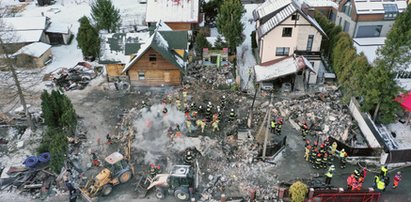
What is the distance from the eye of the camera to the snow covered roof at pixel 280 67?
29.1 meters

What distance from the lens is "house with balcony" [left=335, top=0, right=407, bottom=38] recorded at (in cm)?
3734

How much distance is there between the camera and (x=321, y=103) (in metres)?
27.7

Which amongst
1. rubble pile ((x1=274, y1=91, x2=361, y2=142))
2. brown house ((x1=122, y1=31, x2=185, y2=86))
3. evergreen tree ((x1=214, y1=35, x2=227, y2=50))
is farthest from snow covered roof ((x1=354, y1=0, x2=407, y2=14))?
brown house ((x1=122, y1=31, x2=185, y2=86))

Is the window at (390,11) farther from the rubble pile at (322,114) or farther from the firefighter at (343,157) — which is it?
the firefighter at (343,157)

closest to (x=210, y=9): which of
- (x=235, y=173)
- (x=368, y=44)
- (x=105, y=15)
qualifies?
(x=105, y=15)

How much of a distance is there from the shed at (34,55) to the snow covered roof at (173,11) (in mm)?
11513

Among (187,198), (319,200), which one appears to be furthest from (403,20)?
(187,198)

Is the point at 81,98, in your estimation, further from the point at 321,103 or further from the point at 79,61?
the point at 321,103

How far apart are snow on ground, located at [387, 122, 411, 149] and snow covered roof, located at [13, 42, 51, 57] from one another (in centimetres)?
3308

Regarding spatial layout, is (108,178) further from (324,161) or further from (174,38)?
(174,38)

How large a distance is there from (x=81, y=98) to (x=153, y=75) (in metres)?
6.65

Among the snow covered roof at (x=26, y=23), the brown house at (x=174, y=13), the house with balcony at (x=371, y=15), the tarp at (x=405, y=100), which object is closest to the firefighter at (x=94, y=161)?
the brown house at (x=174, y=13)

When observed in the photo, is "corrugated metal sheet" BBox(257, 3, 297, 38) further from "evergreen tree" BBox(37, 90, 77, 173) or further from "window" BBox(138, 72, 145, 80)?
"evergreen tree" BBox(37, 90, 77, 173)

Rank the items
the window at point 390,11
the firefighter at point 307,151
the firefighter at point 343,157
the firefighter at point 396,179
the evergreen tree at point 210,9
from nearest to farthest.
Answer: the firefighter at point 396,179, the firefighter at point 343,157, the firefighter at point 307,151, the window at point 390,11, the evergreen tree at point 210,9
